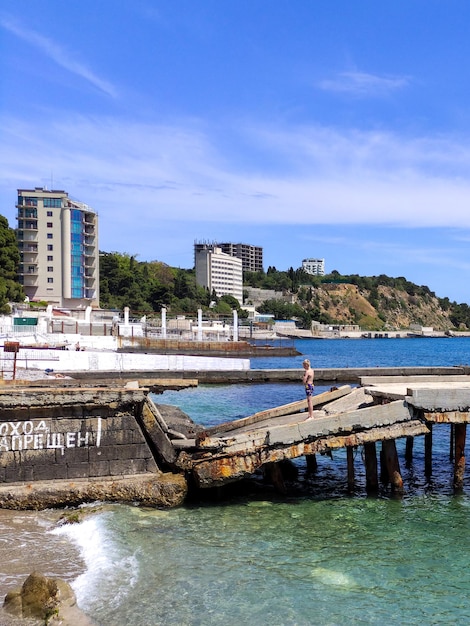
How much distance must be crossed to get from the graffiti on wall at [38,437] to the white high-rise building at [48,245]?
101330mm

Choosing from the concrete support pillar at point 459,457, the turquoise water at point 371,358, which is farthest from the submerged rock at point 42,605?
the turquoise water at point 371,358

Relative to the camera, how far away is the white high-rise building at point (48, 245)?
363 ft

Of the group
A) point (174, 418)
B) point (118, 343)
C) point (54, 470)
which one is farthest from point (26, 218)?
point (54, 470)

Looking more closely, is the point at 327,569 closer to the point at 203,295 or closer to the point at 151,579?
the point at 151,579

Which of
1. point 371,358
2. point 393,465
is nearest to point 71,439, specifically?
point 393,465

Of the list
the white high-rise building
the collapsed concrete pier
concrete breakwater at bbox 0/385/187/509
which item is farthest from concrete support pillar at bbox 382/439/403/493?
the white high-rise building

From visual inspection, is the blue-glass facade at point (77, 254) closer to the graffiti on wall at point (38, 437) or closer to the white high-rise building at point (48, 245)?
the white high-rise building at point (48, 245)

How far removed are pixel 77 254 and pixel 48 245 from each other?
17.5 feet

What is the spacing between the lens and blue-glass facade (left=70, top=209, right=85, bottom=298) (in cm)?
11206

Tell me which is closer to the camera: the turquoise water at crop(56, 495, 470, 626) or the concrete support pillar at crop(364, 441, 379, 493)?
the turquoise water at crop(56, 495, 470, 626)

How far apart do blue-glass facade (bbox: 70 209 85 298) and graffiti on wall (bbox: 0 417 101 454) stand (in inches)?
4045

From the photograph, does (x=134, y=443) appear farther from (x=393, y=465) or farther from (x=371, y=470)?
(x=393, y=465)

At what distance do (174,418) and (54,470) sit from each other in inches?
338

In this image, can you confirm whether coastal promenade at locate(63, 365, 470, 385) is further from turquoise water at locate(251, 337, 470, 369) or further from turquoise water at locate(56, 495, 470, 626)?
turquoise water at locate(56, 495, 470, 626)
